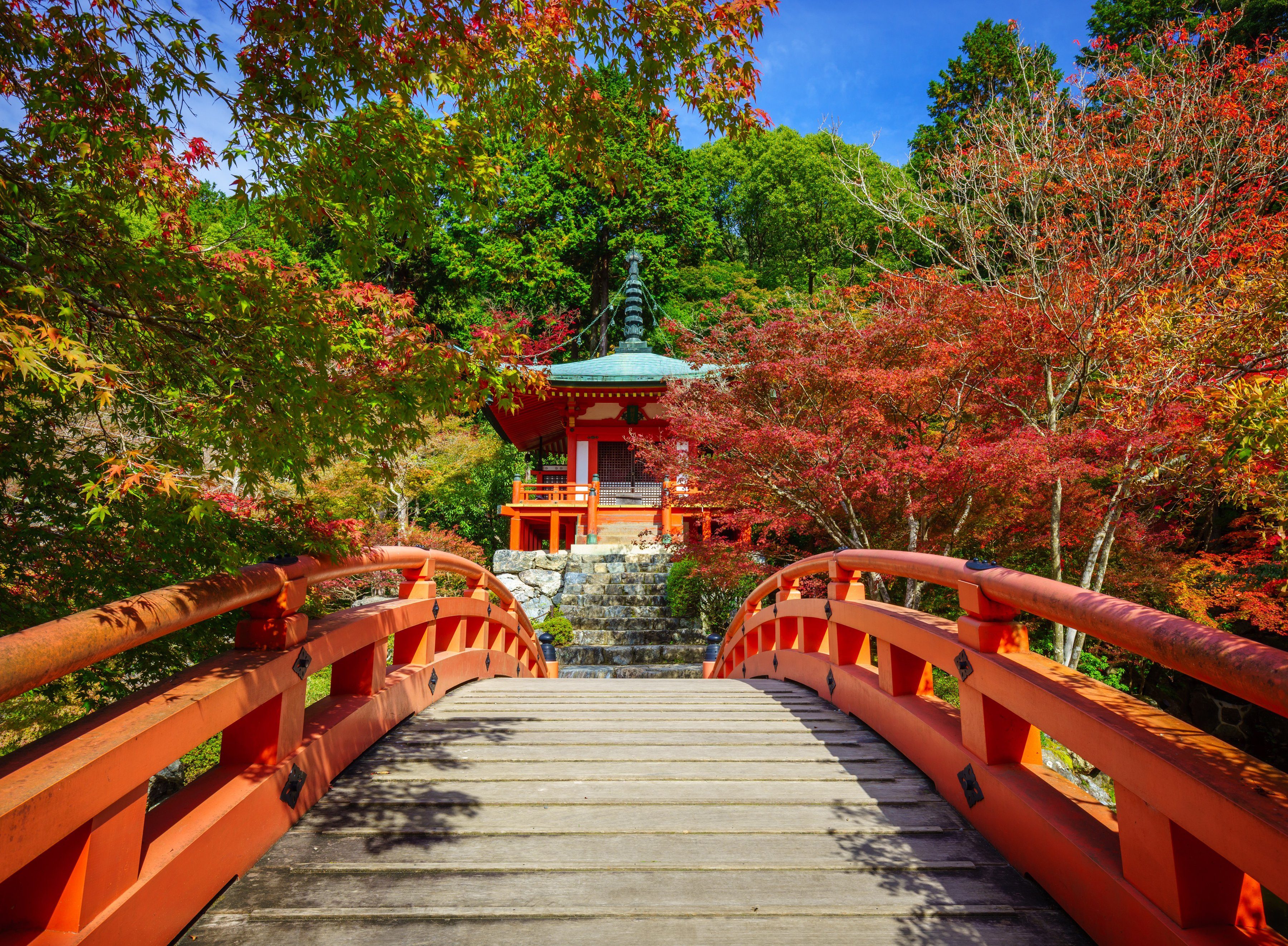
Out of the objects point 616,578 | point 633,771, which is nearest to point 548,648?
point 616,578

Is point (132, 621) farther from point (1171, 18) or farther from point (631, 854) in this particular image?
→ point (1171, 18)

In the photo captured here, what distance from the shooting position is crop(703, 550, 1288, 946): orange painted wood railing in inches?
50.6

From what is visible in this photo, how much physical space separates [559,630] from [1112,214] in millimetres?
8813

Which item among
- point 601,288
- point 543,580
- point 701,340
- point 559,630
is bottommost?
point 559,630

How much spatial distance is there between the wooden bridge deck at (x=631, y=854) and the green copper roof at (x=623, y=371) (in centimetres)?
1000

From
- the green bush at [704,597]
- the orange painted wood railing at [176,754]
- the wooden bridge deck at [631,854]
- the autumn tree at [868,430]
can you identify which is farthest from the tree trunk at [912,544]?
the orange painted wood railing at [176,754]

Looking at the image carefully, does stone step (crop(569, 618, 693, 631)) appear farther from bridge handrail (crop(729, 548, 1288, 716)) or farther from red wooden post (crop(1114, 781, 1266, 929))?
red wooden post (crop(1114, 781, 1266, 929))

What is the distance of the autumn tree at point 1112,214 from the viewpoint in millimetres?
5801

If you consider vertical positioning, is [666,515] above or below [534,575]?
above

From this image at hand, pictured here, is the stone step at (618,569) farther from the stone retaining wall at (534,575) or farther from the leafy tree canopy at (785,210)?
the leafy tree canopy at (785,210)

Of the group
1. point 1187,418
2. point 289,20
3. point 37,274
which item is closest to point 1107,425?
point 1187,418

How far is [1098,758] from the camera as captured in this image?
1.65 meters

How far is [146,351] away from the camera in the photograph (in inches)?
84.2

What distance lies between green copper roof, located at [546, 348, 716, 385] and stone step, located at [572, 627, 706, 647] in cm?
477
